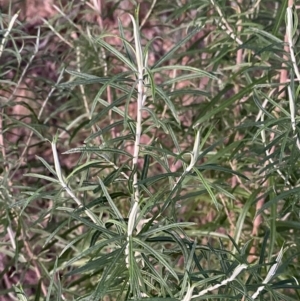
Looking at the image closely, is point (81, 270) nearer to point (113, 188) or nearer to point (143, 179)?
point (143, 179)

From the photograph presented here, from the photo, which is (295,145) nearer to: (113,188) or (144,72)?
(144,72)

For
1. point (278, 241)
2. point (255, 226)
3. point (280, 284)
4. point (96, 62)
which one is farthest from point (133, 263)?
point (96, 62)

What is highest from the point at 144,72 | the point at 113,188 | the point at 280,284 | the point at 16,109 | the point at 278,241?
the point at 144,72

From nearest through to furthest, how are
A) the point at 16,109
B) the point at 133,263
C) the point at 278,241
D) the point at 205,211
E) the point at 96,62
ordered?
1. the point at 133,263
2. the point at 278,241
3. the point at 96,62
4. the point at 205,211
5. the point at 16,109

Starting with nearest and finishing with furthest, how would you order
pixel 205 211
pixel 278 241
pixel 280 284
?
pixel 280 284
pixel 278 241
pixel 205 211

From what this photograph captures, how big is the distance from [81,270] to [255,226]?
66 cm

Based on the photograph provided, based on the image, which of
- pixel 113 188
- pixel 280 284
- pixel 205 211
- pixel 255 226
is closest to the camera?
pixel 280 284

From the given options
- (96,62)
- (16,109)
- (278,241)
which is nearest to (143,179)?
(278,241)

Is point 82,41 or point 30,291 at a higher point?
point 82,41

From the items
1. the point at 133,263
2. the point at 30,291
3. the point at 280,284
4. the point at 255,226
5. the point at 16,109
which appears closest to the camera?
the point at 133,263

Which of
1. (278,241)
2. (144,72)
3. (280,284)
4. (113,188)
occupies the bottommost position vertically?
(113,188)

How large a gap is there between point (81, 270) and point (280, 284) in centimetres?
23

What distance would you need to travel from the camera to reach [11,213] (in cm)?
108

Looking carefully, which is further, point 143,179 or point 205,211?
point 205,211
